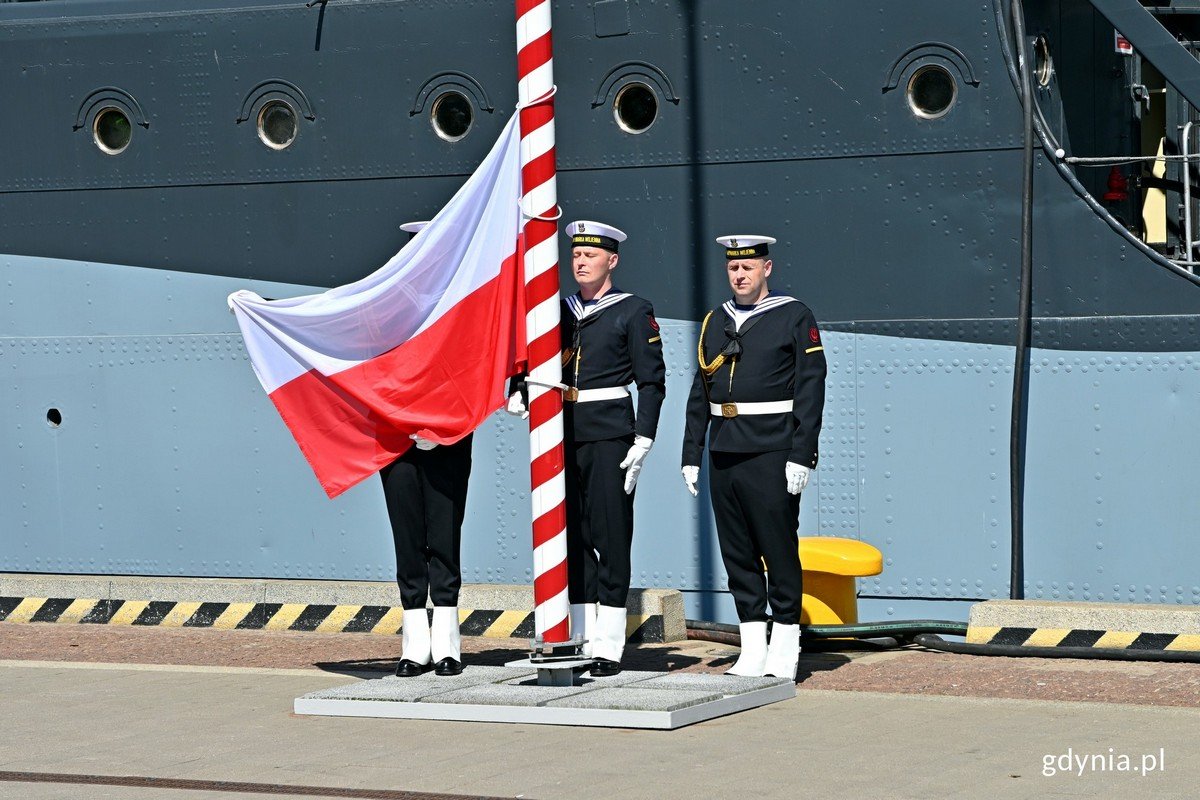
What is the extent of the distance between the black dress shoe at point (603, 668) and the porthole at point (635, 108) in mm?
2979

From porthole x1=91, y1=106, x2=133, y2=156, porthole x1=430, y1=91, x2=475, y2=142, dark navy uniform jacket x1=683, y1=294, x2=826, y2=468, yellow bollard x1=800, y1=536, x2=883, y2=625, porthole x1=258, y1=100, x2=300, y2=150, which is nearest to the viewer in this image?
dark navy uniform jacket x1=683, y1=294, x2=826, y2=468

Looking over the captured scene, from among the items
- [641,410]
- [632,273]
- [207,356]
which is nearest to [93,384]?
[207,356]

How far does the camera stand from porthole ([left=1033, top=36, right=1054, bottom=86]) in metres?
9.46

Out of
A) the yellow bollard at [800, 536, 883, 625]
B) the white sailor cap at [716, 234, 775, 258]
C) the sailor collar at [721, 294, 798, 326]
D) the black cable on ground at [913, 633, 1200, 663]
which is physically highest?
the white sailor cap at [716, 234, 775, 258]

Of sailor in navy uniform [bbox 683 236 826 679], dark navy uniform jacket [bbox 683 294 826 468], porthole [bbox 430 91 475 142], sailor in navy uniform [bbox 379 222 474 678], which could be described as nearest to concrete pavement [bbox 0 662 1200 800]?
sailor in navy uniform [bbox 683 236 826 679]

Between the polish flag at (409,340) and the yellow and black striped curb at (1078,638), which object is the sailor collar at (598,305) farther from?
the yellow and black striped curb at (1078,638)

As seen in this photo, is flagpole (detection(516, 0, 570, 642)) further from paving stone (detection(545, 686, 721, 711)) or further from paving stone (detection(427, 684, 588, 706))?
paving stone (detection(545, 686, 721, 711))

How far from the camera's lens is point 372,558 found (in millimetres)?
10203

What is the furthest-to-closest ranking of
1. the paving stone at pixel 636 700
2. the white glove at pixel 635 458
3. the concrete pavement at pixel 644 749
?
the white glove at pixel 635 458, the paving stone at pixel 636 700, the concrete pavement at pixel 644 749

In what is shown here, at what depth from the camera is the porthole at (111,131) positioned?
35.0 feet

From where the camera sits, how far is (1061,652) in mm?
8523

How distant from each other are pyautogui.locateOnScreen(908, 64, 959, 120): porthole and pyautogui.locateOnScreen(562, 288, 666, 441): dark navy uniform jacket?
1976 millimetres

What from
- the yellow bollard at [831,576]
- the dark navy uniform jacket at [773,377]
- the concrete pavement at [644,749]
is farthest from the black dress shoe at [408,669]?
the yellow bollard at [831,576]

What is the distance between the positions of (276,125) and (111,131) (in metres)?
1.02
